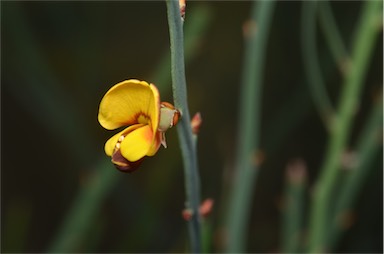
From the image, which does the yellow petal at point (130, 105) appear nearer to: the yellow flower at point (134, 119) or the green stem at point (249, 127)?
the yellow flower at point (134, 119)

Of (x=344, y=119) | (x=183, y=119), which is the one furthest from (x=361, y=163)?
(x=183, y=119)

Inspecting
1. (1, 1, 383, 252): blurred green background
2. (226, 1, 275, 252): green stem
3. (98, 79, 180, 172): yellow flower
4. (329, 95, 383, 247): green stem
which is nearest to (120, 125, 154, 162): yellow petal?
(98, 79, 180, 172): yellow flower

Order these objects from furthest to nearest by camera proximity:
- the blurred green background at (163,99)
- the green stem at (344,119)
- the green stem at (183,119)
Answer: the blurred green background at (163,99)
the green stem at (344,119)
the green stem at (183,119)

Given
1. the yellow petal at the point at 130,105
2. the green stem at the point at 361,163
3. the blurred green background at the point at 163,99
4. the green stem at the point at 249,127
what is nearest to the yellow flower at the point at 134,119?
the yellow petal at the point at 130,105

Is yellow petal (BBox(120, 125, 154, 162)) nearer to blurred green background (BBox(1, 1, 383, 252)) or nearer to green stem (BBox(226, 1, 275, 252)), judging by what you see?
green stem (BBox(226, 1, 275, 252))

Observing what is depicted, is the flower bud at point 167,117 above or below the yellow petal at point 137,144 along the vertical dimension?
above

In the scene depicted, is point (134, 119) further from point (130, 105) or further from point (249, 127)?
point (249, 127)

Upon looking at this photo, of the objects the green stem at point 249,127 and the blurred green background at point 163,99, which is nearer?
the green stem at point 249,127
